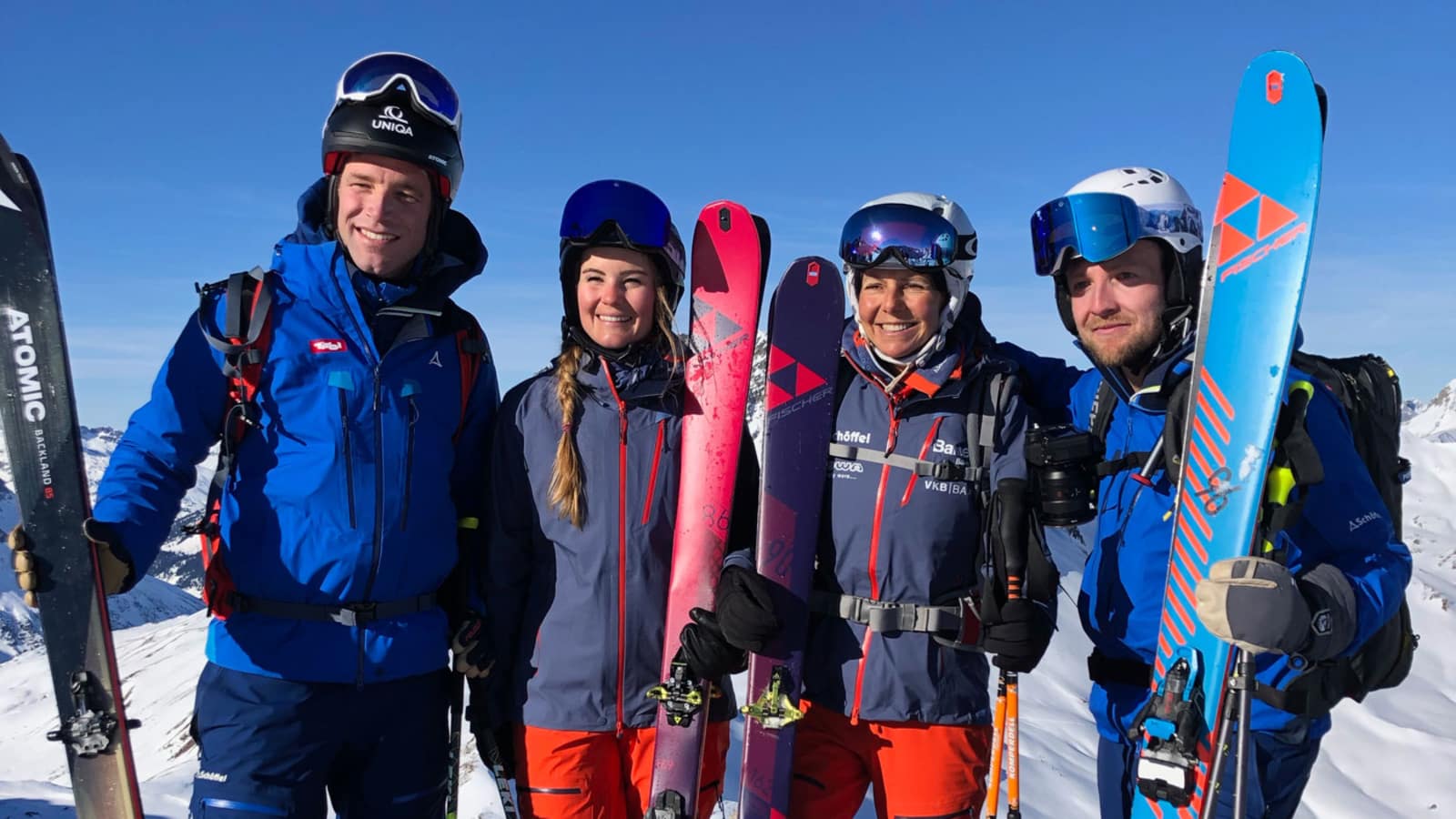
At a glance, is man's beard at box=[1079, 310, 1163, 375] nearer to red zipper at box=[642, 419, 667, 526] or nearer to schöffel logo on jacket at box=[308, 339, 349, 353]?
red zipper at box=[642, 419, 667, 526]

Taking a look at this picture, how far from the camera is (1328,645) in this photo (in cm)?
254

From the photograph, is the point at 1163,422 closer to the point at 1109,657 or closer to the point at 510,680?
the point at 1109,657

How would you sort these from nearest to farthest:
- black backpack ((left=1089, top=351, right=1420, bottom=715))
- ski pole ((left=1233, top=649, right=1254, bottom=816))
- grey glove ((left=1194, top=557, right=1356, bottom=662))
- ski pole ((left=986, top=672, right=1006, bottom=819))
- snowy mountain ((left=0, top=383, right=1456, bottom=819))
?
grey glove ((left=1194, top=557, right=1356, bottom=662)) < ski pole ((left=1233, top=649, right=1254, bottom=816)) < black backpack ((left=1089, top=351, right=1420, bottom=715)) < ski pole ((left=986, top=672, right=1006, bottom=819)) < snowy mountain ((left=0, top=383, right=1456, bottom=819))

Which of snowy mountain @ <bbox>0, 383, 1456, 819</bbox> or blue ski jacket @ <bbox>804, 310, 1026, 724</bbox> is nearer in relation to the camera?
blue ski jacket @ <bbox>804, 310, 1026, 724</bbox>

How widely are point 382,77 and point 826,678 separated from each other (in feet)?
8.97

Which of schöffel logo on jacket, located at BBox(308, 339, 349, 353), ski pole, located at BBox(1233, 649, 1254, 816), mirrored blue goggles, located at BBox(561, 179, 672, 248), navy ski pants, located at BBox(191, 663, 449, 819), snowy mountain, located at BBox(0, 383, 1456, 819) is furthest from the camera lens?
snowy mountain, located at BBox(0, 383, 1456, 819)

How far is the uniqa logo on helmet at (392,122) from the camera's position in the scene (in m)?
3.20

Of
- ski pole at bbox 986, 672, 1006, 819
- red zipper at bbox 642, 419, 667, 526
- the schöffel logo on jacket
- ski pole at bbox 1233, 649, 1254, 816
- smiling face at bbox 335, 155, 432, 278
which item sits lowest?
ski pole at bbox 986, 672, 1006, 819

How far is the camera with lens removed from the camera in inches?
115

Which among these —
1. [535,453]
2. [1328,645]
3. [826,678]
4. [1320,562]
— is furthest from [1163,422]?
[535,453]

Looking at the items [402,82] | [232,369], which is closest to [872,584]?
[232,369]

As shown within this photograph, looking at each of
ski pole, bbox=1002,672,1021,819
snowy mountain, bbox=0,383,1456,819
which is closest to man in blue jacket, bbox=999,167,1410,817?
ski pole, bbox=1002,672,1021,819

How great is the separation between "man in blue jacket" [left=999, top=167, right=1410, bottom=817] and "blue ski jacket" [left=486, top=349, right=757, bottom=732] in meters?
1.42

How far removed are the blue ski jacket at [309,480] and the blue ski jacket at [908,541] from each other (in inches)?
55.7
